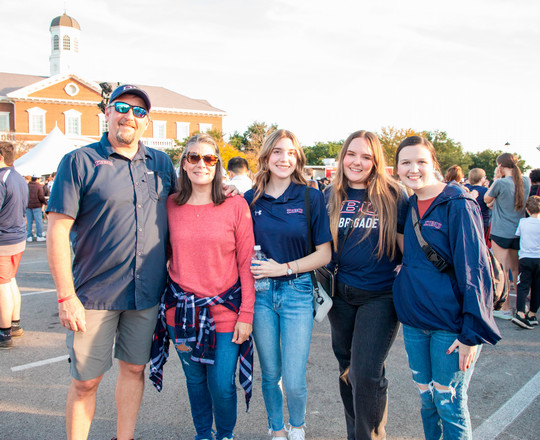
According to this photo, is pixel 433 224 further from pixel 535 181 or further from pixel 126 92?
pixel 535 181

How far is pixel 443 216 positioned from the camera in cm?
236

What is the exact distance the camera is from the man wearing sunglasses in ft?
8.07

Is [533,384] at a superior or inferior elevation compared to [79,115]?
inferior

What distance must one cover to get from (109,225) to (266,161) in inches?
46.6

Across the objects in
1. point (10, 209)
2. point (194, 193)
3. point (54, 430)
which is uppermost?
point (194, 193)

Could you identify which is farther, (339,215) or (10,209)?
(10,209)

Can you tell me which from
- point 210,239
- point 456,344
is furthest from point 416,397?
point 210,239

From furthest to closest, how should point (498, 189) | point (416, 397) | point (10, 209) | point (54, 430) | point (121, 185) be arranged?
point (498, 189)
point (10, 209)
point (416, 397)
point (54, 430)
point (121, 185)

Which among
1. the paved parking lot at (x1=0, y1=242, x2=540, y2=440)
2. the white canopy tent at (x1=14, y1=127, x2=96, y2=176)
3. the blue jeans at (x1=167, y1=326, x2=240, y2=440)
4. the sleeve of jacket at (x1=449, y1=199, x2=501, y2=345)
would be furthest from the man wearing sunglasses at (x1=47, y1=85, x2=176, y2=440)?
the white canopy tent at (x1=14, y1=127, x2=96, y2=176)

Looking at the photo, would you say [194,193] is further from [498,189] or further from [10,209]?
[498,189]

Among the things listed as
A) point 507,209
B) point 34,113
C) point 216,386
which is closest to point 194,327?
point 216,386

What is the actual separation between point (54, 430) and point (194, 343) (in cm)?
140

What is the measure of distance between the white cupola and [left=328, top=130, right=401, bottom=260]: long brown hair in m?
56.7

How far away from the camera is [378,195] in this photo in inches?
110
